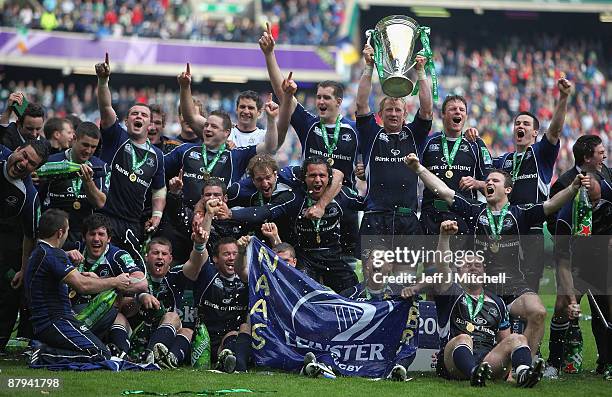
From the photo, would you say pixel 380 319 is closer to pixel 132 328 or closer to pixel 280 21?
pixel 132 328

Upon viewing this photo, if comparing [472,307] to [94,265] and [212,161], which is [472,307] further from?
[94,265]

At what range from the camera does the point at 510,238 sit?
8961mm

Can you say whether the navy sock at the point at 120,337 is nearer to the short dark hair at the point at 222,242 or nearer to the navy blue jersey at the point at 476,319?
the short dark hair at the point at 222,242

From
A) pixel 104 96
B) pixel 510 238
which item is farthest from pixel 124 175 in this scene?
pixel 510 238

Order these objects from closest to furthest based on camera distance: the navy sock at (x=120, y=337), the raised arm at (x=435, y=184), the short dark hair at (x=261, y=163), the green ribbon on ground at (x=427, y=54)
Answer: the raised arm at (x=435, y=184), the navy sock at (x=120, y=337), the green ribbon on ground at (x=427, y=54), the short dark hair at (x=261, y=163)

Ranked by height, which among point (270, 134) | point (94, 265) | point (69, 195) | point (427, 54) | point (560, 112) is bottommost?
point (94, 265)

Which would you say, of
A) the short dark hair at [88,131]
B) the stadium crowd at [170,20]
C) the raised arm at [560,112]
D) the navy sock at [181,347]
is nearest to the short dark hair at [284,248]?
the navy sock at [181,347]

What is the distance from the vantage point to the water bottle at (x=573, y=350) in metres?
9.17

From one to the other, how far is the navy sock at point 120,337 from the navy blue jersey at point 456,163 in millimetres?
3172

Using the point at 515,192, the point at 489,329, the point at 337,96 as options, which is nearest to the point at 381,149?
the point at 337,96

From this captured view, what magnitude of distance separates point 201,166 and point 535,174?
328 cm

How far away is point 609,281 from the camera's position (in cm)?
915

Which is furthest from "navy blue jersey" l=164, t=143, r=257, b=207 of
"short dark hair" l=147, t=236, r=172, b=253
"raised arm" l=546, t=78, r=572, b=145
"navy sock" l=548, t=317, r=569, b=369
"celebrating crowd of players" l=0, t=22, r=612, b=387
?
"navy sock" l=548, t=317, r=569, b=369

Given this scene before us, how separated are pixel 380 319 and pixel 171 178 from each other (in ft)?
9.63
